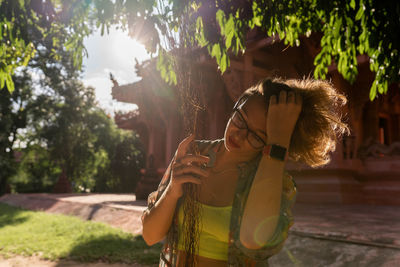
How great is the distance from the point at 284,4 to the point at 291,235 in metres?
2.79

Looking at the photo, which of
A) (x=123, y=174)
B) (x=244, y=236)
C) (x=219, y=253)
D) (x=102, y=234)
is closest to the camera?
(x=244, y=236)

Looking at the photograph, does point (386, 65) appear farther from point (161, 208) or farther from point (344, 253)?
point (161, 208)

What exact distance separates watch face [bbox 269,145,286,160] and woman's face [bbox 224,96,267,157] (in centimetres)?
16

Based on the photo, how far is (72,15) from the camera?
3.61 metres

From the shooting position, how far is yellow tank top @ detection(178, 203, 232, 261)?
4.65 feet

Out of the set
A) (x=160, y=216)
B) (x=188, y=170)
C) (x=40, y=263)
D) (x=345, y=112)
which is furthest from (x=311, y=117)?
(x=345, y=112)

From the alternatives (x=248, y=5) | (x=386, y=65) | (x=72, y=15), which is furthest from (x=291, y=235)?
(x=72, y=15)

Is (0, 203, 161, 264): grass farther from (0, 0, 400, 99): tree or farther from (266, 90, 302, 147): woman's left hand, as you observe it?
(266, 90, 302, 147): woman's left hand

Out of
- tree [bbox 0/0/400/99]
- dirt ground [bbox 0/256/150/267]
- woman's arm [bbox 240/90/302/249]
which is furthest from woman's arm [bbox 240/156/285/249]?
dirt ground [bbox 0/256/150/267]

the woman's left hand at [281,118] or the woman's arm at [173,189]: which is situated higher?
the woman's left hand at [281,118]

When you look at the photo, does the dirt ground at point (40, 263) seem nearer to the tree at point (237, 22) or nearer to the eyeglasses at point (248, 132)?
the tree at point (237, 22)

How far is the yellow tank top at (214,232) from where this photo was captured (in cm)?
142

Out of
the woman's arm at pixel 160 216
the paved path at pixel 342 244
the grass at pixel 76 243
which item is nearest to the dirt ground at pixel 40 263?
the grass at pixel 76 243

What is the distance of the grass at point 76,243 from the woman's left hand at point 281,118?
4.01 metres
